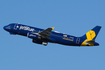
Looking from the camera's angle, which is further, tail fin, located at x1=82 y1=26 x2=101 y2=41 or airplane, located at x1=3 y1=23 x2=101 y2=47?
tail fin, located at x1=82 y1=26 x2=101 y2=41

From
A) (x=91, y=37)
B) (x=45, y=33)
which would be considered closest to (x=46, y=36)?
A: (x=45, y=33)

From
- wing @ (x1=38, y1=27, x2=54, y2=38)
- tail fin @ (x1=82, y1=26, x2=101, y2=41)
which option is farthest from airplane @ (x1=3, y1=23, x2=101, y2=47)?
tail fin @ (x1=82, y1=26, x2=101, y2=41)

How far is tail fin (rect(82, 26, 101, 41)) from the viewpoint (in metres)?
76.8

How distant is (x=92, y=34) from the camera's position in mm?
77500

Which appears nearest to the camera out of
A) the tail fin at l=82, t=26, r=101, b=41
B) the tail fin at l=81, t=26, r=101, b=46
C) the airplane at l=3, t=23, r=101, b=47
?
the airplane at l=3, t=23, r=101, b=47

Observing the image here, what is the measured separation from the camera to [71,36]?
247 feet

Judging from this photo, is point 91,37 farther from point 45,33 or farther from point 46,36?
point 45,33

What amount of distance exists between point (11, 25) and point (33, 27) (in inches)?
340

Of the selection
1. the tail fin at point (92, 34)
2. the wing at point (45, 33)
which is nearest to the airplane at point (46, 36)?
the wing at point (45, 33)

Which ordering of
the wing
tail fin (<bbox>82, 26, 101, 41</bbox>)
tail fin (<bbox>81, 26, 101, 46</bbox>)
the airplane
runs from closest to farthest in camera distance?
the wing, the airplane, tail fin (<bbox>81, 26, 101, 46</bbox>), tail fin (<bbox>82, 26, 101, 41</bbox>)

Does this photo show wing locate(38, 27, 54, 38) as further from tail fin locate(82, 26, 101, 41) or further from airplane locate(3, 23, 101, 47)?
tail fin locate(82, 26, 101, 41)

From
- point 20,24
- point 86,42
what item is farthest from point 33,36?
point 86,42

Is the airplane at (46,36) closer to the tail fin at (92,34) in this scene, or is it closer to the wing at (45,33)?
the wing at (45,33)

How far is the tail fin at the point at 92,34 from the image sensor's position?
76.8 meters
